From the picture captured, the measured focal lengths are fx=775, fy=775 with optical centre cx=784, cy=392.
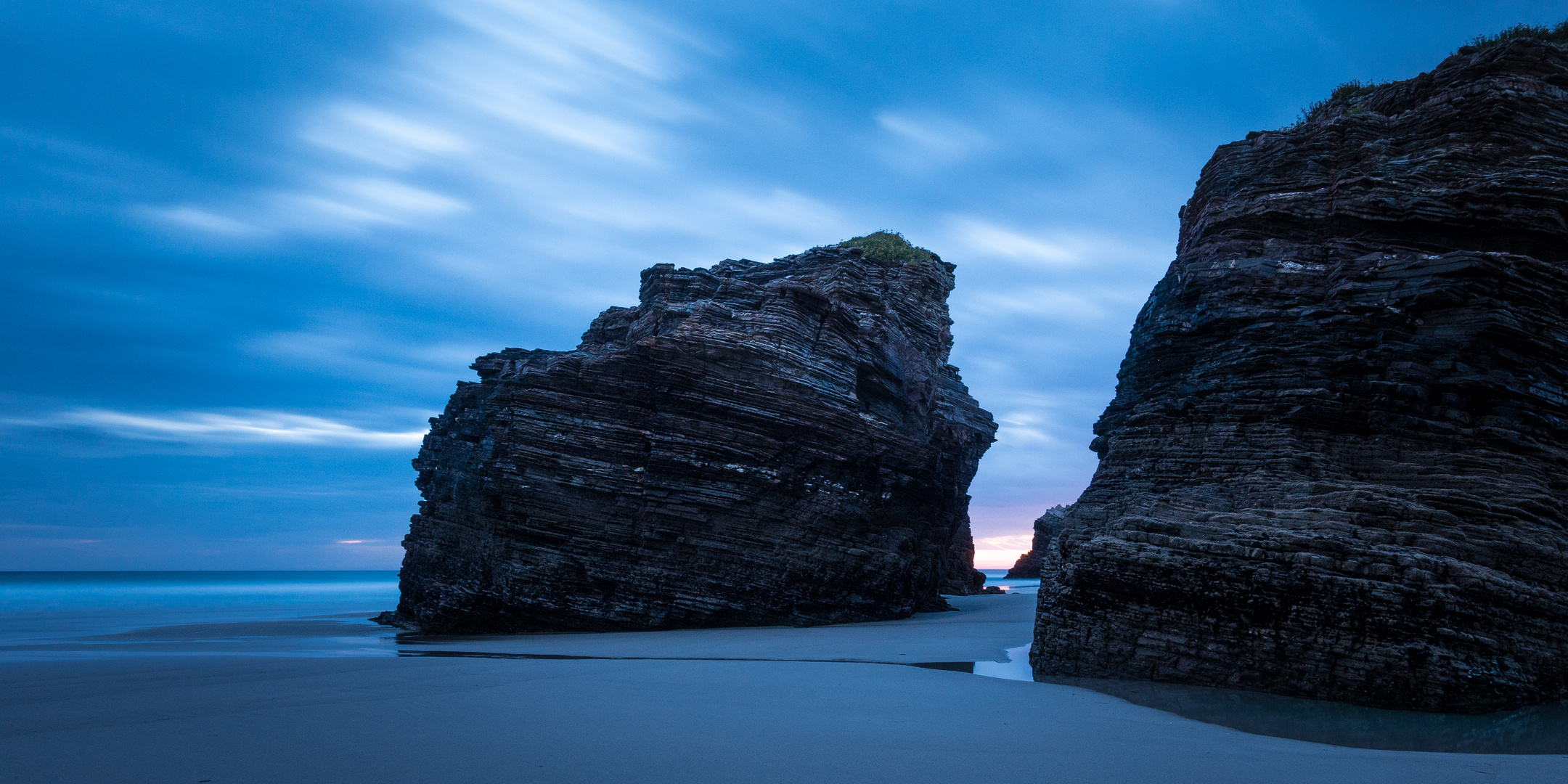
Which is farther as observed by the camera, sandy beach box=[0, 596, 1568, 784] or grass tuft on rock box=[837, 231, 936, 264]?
grass tuft on rock box=[837, 231, 936, 264]

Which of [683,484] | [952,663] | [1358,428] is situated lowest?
[952,663]

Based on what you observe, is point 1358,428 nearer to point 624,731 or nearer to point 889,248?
point 624,731

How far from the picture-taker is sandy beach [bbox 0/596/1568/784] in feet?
16.2

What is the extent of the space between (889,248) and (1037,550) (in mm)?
38174

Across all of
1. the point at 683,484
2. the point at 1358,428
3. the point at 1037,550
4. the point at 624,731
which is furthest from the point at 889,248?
the point at 1037,550

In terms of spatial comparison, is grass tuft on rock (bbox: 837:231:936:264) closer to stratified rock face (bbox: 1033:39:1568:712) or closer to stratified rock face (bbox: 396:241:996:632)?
stratified rock face (bbox: 396:241:996:632)

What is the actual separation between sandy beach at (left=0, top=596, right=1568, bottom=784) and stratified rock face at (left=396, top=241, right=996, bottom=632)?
679 centimetres

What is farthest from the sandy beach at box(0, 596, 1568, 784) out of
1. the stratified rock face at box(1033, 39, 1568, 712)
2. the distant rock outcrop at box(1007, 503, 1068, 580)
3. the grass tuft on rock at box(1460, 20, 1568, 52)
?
the distant rock outcrop at box(1007, 503, 1068, 580)

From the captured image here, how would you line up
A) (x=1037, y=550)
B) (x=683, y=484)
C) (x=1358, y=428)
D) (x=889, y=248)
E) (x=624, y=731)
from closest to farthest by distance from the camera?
(x=624, y=731), (x=1358, y=428), (x=683, y=484), (x=889, y=248), (x=1037, y=550)

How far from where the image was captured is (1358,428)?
11.0m

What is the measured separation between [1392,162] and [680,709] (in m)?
14.0

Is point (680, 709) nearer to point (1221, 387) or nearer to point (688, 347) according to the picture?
point (1221, 387)

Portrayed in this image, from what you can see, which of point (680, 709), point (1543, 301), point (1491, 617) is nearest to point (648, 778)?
point (680, 709)

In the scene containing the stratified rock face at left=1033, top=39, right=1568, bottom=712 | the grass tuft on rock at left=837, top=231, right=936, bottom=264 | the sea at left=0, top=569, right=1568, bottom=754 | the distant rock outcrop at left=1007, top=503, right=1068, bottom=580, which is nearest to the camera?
the sea at left=0, top=569, right=1568, bottom=754
